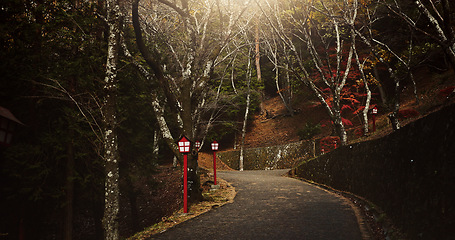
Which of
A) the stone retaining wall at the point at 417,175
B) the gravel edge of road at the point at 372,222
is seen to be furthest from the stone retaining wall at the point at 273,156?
the stone retaining wall at the point at 417,175

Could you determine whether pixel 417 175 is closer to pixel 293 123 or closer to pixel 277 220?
pixel 277 220

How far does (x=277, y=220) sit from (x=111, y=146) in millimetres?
5498

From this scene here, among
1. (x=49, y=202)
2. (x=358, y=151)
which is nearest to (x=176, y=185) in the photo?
(x=49, y=202)

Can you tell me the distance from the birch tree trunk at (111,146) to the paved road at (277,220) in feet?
9.04

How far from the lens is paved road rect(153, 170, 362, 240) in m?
6.49

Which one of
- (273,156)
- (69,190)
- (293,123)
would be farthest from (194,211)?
(293,123)

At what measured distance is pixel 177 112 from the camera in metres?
11.0

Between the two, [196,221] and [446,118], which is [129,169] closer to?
[196,221]

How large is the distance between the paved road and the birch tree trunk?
9.04 ft

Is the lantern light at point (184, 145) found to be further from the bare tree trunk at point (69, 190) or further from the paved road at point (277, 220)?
the bare tree trunk at point (69, 190)

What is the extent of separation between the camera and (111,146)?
9.55m

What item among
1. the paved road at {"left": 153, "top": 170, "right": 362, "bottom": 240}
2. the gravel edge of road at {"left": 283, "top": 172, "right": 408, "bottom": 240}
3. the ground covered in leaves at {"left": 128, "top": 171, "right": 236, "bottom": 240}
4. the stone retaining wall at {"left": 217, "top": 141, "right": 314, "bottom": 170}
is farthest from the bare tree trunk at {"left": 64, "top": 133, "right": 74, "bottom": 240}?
the stone retaining wall at {"left": 217, "top": 141, "right": 314, "bottom": 170}

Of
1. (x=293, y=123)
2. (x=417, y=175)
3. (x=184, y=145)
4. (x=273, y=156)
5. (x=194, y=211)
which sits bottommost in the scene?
(x=194, y=211)

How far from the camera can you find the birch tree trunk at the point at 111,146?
9.41m
